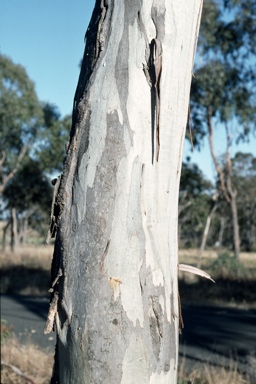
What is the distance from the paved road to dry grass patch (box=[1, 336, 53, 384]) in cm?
55

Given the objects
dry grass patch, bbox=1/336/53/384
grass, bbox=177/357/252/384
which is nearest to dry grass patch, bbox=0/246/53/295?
dry grass patch, bbox=1/336/53/384

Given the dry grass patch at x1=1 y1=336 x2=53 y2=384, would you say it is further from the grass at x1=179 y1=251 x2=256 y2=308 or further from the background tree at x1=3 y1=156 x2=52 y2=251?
the background tree at x1=3 y1=156 x2=52 y2=251

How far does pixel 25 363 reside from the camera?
263 inches

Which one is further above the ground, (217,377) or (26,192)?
(26,192)

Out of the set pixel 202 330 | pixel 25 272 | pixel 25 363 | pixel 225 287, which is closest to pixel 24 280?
pixel 25 272

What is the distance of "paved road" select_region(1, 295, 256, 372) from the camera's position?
26.6 ft

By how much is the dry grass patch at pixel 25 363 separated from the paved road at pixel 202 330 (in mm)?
550

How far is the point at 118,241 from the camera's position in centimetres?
196

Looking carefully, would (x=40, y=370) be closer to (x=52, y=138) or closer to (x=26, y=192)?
(x=52, y=138)

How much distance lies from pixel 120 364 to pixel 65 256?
1.24 feet

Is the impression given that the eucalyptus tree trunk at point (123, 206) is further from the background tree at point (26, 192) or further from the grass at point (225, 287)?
the background tree at point (26, 192)

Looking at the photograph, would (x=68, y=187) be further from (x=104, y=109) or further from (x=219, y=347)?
(x=219, y=347)

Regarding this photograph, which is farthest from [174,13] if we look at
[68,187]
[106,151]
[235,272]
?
[235,272]

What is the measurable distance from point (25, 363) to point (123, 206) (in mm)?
5156
